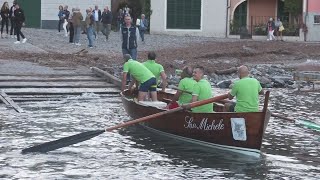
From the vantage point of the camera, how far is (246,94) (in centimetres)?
1633

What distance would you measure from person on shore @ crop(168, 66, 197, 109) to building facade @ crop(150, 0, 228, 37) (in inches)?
1354

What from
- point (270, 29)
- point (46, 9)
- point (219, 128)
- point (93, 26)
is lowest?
point (219, 128)

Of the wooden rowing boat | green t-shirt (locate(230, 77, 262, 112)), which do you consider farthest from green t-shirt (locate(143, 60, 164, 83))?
green t-shirt (locate(230, 77, 262, 112))

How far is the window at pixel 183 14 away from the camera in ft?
172

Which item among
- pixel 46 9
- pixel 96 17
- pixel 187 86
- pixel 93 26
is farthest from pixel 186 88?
pixel 46 9

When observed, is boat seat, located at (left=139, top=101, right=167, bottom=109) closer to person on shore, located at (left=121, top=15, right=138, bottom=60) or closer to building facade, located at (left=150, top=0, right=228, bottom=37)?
person on shore, located at (left=121, top=15, right=138, bottom=60)

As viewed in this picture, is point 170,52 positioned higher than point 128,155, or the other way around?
point 170,52

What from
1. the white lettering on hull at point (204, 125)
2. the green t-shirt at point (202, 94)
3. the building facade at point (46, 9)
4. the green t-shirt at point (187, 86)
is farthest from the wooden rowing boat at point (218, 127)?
the building facade at point (46, 9)

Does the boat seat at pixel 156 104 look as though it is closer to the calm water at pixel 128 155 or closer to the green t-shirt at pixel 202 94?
the calm water at pixel 128 155

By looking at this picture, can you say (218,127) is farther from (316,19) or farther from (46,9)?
(316,19)

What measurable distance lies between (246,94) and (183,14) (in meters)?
36.5

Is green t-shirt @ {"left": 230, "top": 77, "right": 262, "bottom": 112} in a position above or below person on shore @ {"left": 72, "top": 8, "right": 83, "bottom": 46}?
below

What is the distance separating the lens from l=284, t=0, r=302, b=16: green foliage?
5225 centimetres

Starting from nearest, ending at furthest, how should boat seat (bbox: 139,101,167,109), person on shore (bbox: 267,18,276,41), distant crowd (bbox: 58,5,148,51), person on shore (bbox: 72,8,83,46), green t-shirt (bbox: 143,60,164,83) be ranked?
boat seat (bbox: 139,101,167,109) → green t-shirt (bbox: 143,60,164,83) → distant crowd (bbox: 58,5,148,51) → person on shore (bbox: 72,8,83,46) → person on shore (bbox: 267,18,276,41)
